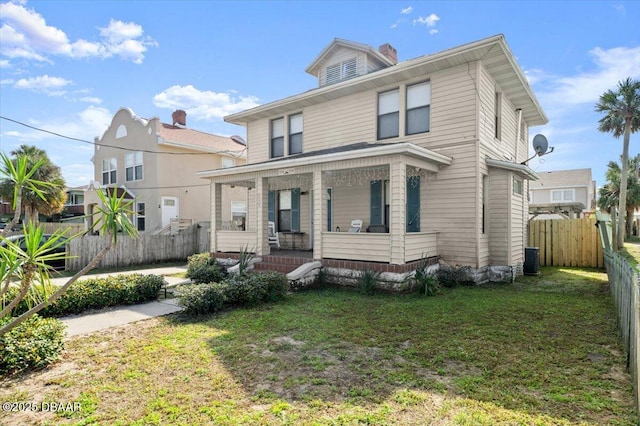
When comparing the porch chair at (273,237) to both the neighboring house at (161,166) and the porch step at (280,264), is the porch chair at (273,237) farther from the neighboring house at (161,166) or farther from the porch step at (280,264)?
the neighboring house at (161,166)

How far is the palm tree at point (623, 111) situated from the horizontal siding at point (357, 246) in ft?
40.7

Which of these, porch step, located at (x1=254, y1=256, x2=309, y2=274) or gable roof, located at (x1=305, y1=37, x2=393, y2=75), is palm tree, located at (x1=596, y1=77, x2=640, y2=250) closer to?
gable roof, located at (x1=305, y1=37, x2=393, y2=75)

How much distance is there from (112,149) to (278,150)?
541 inches

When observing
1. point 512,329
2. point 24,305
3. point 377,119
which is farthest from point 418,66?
point 24,305

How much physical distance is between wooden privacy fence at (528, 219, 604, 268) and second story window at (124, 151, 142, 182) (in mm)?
19514

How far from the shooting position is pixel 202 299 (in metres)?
6.51

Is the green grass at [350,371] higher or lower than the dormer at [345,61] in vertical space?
lower

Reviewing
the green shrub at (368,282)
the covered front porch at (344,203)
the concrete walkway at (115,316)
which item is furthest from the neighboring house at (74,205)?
the green shrub at (368,282)

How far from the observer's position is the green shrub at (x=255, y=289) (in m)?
7.04

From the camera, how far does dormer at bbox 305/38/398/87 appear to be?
40.5 feet

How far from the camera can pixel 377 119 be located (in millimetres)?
11031

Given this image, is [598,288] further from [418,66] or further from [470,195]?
[418,66]

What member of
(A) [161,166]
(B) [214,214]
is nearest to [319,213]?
(B) [214,214]

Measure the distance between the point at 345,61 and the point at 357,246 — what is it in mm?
7304
